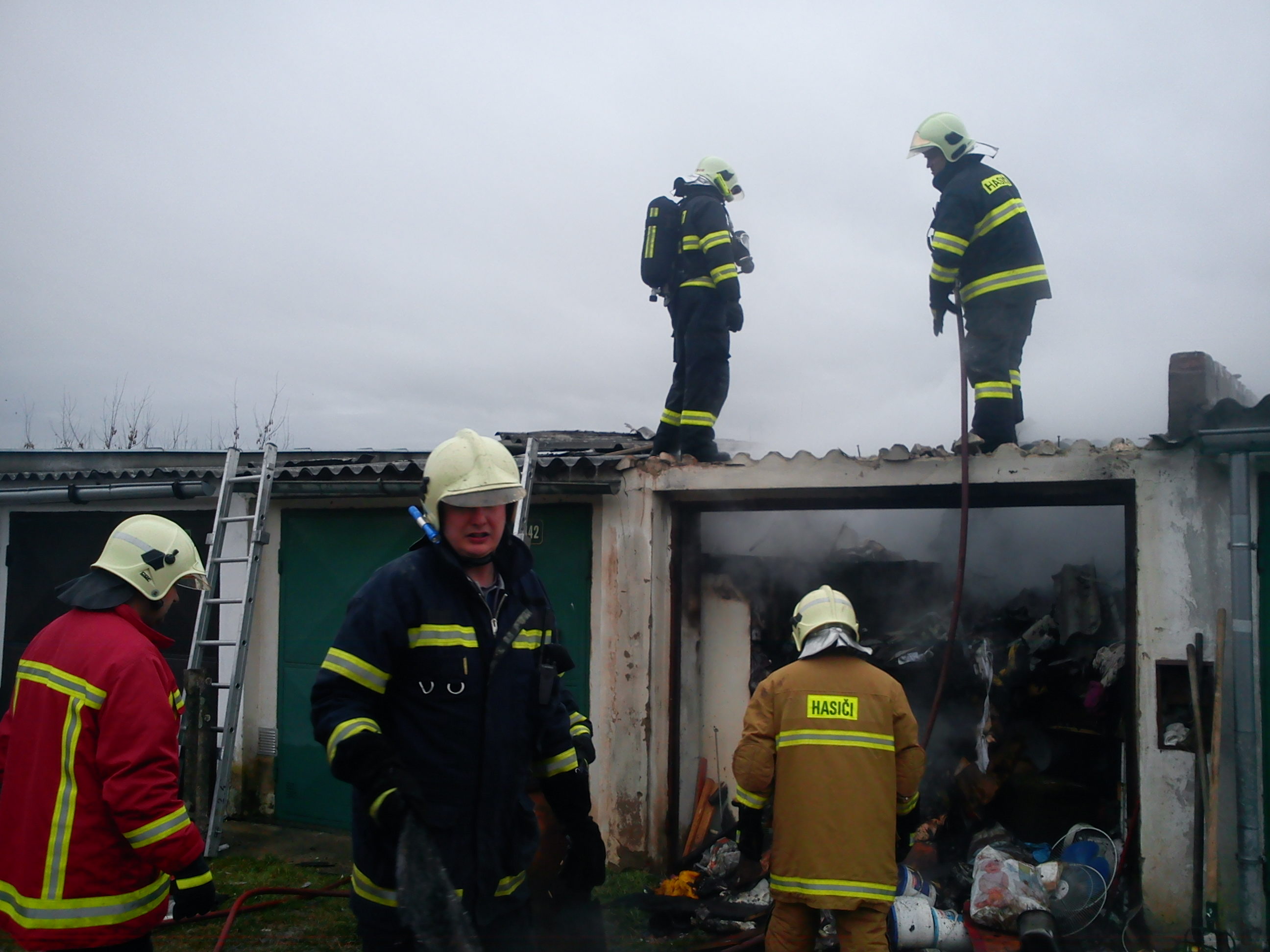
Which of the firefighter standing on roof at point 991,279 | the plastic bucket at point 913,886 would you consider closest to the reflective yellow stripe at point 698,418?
the firefighter standing on roof at point 991,279

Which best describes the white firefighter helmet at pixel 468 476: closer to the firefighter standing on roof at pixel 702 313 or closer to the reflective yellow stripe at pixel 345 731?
the reflective yellow stripe at pixel 345 731

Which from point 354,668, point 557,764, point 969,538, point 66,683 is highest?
point 969,538

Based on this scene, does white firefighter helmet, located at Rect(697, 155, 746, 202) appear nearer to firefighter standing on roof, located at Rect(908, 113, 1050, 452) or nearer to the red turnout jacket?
firefighter standing on roof, located at Rect(908, 113, 1050, 452)

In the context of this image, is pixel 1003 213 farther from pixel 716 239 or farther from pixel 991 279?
pixel 716 239

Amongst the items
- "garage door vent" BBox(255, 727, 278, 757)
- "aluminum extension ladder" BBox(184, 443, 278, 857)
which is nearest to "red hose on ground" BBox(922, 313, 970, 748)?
"aluminum extension ladder" BBox(184, 443, 278, 857)

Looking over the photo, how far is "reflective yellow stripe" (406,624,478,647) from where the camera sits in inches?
99.4

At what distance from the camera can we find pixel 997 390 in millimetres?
5609

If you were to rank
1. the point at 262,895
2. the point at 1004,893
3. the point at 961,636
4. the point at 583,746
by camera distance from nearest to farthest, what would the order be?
the point at 583,746
the point at 1004,893
the point at 262,895
the point at 961,636

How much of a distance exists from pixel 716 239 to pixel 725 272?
26 centimetres

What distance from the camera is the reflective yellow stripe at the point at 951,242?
561 centimetres

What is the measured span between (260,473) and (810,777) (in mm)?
5078

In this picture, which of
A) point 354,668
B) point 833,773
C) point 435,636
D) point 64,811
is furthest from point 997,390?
point 64,811

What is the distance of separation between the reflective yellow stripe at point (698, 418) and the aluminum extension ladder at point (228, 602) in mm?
3104

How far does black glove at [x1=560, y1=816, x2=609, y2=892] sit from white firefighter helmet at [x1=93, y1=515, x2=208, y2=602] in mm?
1603
